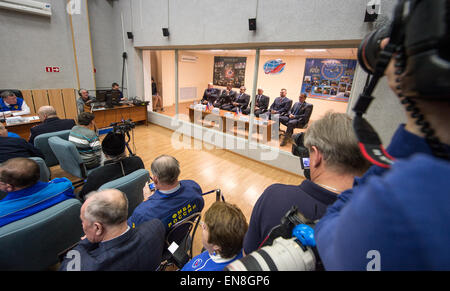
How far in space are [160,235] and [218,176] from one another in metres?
2.44

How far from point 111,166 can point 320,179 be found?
1.90 metres

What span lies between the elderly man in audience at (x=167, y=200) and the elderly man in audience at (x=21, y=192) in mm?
680

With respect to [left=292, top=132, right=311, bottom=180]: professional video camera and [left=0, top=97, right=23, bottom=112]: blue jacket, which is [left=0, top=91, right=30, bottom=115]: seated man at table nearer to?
[left=0, top=97, right=23, bottom=112]: blue jacket

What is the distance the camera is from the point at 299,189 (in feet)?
2.94

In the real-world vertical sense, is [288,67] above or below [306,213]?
above

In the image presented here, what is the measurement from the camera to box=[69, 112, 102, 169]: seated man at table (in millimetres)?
2576

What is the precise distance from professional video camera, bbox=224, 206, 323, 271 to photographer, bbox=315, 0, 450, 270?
0.05m

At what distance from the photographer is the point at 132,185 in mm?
1720

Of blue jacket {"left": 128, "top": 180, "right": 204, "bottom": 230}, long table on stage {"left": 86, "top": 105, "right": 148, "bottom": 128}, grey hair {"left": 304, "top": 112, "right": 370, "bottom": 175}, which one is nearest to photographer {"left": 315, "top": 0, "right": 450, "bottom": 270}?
grey hair {"left": 304, "top": 112, "right": 370, "bottom": 175}

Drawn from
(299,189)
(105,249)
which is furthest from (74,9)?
(299,189)

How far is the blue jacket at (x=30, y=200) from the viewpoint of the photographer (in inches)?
51.1

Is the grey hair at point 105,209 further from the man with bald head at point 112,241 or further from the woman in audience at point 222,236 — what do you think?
the woman in audience at point 222,236
